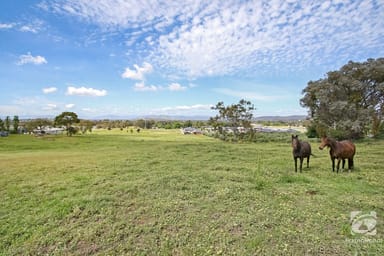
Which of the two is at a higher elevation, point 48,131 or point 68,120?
point 68,120

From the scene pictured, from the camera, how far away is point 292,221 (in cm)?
429

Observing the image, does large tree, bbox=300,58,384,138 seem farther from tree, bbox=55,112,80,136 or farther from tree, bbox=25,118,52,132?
tree, bbox=25,118,52,132

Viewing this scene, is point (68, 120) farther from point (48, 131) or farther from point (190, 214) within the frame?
point (190, 214)

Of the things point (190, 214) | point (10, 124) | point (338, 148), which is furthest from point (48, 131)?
point (338, 148)

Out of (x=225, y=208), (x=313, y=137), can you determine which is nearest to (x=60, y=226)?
(x=225, y=208)

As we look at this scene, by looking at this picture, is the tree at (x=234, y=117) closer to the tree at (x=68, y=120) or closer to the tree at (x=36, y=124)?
the tree at (x=68, y=120)

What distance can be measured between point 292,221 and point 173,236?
2.28 m

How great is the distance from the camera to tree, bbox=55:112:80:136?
3766 centimetres

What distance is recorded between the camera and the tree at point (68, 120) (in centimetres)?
3766

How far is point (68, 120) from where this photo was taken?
38.1 metres

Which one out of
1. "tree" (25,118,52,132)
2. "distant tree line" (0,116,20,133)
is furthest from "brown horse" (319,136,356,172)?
"distant tree line" (0,116,20,133)

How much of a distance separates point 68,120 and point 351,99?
40.5 m

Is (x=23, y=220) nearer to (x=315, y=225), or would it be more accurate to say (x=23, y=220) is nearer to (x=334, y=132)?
(x=315, y=225)

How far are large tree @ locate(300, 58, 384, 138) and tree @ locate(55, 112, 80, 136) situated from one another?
36538mm
